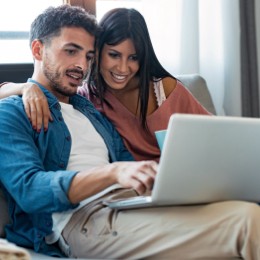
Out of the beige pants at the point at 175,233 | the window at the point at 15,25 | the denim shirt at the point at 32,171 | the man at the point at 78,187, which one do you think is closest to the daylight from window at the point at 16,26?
the window at the point at 15,25

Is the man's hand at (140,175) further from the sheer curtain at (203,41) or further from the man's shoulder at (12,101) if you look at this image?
the sheer curtain at (203,41)

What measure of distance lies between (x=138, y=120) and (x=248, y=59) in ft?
3.23

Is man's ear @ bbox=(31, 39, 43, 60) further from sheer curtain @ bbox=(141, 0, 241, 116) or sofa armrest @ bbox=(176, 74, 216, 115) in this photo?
sheer curtain @ bbox=(141, 0, 241, 116)

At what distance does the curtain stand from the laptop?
1.41 m

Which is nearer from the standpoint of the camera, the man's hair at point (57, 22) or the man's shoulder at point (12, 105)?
the man's shoulder at point (12, 105)

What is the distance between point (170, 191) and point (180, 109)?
824 mm

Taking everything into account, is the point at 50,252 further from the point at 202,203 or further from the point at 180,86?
the point at 180,86

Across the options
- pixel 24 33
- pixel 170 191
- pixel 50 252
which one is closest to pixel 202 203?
pixel 170 191

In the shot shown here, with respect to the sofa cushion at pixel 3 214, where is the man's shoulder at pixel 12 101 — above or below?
above

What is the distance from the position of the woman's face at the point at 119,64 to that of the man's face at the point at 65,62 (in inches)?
5.4

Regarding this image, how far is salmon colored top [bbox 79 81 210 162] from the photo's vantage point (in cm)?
197

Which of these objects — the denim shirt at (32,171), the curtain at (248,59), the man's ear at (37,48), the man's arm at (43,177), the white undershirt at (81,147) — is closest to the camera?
the man's arm at (43,177)

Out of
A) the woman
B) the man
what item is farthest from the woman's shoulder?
the man

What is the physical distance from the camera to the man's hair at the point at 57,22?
1.84 meters
